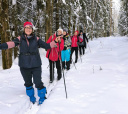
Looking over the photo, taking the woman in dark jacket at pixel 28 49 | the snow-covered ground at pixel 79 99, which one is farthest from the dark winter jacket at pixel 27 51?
the snow-covered ground at pixel 79 99

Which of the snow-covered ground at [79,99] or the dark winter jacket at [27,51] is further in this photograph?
the dark winter jacket at [27,51]

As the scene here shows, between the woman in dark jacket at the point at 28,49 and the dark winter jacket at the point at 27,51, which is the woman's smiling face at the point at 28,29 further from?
the dark winter jacket at the point at 27,51

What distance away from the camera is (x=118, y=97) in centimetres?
354

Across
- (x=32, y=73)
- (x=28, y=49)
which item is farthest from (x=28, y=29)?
(x=32, y=73)

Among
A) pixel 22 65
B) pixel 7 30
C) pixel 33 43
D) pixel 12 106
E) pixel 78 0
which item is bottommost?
pixel 12 106

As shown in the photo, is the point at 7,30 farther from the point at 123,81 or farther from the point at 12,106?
the point at 123,81

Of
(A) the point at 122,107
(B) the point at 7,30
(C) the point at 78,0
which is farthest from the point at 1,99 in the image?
(C) the point at 78,0

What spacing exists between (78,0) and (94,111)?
15.6 meters

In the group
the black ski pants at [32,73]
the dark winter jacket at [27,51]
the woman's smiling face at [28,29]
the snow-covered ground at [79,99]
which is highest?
the woman's smiling face at [28,29]

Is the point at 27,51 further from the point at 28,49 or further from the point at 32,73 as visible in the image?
the point at 32,73

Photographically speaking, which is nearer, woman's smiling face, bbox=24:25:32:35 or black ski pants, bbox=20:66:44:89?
woman's smiling face, bbox=24:25:32:35

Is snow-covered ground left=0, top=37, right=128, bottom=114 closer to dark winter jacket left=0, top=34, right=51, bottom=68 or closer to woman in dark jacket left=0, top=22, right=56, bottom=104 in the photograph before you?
woman in dark jacket left=0, top=22, right=56, bottom=104

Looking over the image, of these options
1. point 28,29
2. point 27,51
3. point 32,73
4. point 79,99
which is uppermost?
point 28,29

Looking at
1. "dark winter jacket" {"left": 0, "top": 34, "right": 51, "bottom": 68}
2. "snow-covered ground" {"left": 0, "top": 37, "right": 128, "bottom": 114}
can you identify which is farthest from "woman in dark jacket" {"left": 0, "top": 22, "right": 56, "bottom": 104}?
"snow-covered ground" {"left": 0, "top": 37, "right": 128, "bottom": 114}
